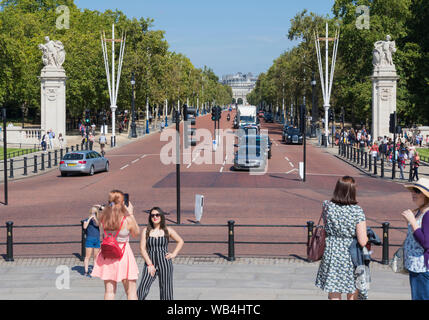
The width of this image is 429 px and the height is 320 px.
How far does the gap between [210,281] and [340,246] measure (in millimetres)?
4374

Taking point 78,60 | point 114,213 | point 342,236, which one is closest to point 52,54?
point 78,60

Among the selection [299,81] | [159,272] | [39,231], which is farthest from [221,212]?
[299,81]

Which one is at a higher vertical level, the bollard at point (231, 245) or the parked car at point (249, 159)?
the parked car at point (249, 159)

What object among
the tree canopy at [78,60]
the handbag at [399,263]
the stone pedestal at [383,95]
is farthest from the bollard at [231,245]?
the tree canopy at [78,60]

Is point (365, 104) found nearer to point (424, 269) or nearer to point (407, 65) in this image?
point (407, 65)

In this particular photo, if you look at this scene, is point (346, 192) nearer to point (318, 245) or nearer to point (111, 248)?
point (318, 245)

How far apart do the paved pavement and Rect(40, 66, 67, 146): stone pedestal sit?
1529 inches

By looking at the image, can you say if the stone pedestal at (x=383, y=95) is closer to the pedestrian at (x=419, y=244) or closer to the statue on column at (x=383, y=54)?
the statue on column at (x=383, y=54)

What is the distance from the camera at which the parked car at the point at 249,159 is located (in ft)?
109

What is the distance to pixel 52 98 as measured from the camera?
50.7 m

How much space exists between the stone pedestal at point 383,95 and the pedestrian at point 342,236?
44.0 metres

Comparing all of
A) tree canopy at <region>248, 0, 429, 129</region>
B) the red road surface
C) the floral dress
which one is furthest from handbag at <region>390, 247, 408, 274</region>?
tree canopy at <region>248, 0, 429, 129</region>

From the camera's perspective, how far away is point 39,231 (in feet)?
54.5

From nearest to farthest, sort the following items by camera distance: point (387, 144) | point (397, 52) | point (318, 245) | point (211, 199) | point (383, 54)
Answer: point (318, 245)
point (211, 199)
point (387, 144)
point (383, 54)
point (397, 52)
